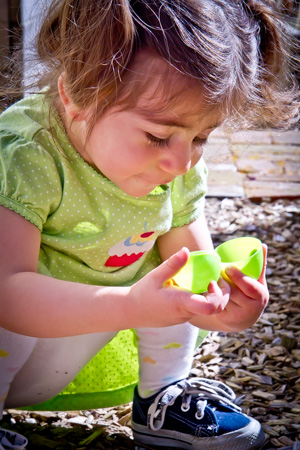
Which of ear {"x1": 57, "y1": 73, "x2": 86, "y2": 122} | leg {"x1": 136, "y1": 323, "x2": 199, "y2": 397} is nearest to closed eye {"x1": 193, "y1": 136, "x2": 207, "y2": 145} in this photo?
ear {"x1": 57, "y1": 73, "x2": 86, "y2": 122}


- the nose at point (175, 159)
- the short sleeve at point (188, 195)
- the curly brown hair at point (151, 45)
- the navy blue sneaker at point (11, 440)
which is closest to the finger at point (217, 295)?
the nose at point (175, 159)

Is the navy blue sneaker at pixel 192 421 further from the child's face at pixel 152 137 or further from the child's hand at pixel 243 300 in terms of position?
the child's face at pixel 152 137

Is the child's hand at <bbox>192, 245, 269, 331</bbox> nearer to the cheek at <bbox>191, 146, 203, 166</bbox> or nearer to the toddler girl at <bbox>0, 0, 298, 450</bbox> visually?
the toddler girl at <bbox>0, 0, 298, 450</bbox>

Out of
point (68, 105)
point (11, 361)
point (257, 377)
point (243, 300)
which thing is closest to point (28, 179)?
point (68, 105)

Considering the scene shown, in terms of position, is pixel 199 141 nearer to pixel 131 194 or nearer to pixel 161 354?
pixel 131 194

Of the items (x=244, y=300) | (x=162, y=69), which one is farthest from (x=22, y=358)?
(x=162, y=69)

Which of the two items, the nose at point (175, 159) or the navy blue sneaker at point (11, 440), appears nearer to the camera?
the nose at point (175, 159)

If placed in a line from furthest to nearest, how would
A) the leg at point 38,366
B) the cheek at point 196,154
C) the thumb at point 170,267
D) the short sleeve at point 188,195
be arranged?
1. the short sleeve at point 188,195
2. the leg at point 38,366
3. the cheek at point 196,154
4. the thumb at point 170,267

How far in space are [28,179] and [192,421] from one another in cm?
68

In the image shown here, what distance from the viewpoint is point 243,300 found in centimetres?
148

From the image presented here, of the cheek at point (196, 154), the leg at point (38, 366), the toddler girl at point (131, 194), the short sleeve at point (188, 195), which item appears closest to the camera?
the toddler girl at point (131, 194)

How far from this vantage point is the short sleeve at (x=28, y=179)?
146cm

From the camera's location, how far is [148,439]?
1.72m

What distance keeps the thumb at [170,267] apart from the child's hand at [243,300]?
0.20m
